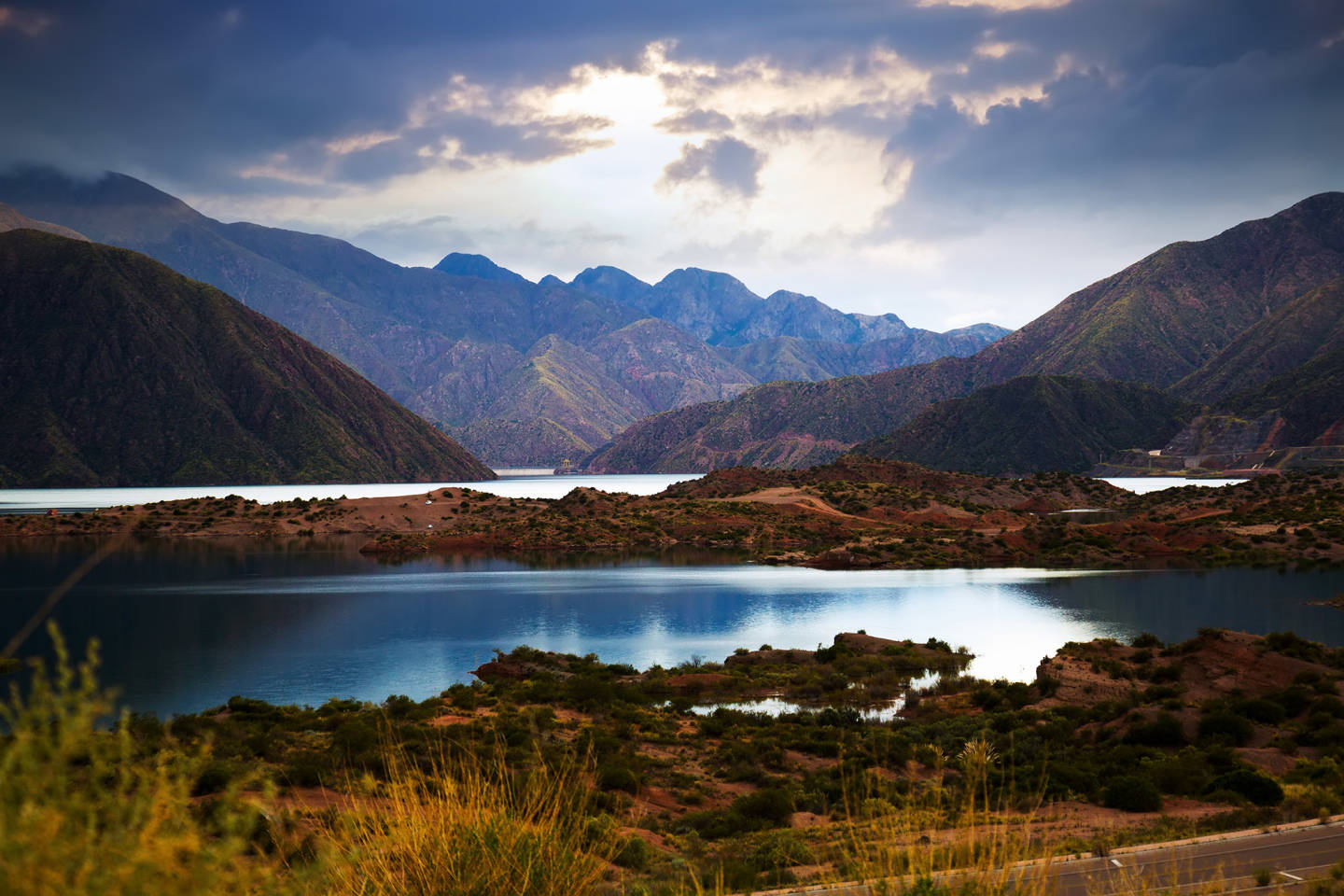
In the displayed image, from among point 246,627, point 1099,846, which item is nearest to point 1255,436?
point 246,627

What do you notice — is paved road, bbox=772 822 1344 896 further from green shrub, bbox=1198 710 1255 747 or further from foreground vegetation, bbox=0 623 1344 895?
green shrub, bbox=1198 710 1255 747

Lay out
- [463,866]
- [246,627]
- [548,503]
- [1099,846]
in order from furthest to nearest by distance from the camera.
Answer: [548,503]
[246,627]
[1099,846]
[463,866]

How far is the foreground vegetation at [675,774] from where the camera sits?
15.3 feet

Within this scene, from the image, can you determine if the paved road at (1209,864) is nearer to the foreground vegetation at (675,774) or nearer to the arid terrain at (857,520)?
the foreground vegetation at (675,774)

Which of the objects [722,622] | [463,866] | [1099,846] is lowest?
[722,622]

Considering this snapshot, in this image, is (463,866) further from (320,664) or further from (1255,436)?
(1255,436)

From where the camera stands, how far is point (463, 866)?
808cm

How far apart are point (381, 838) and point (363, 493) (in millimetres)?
160785

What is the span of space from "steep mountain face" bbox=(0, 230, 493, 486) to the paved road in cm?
18841

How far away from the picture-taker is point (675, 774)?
827 inches

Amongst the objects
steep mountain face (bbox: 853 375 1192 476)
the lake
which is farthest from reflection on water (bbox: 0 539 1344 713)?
steep mountain face (bbox: 853 375 1192 476)

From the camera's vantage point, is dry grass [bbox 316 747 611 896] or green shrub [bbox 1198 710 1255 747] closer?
dry grass [bbox 316 747 611 896]

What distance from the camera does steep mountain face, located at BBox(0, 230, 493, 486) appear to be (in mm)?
174875

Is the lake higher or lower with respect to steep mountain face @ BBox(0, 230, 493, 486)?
lower
